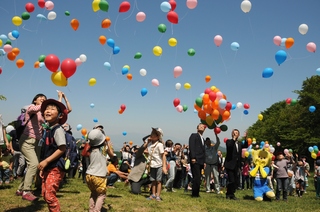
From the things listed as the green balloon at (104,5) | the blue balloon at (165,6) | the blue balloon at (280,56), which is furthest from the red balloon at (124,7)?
the blue balloon at (280,56)

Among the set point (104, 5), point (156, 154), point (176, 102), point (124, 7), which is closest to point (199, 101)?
point (176, 102)

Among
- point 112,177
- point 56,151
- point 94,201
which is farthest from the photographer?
point 112,177

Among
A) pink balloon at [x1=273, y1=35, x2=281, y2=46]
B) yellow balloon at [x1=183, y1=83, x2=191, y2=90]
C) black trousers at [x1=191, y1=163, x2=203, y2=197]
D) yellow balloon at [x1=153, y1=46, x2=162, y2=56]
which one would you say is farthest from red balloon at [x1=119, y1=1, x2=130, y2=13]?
black trousers at [x1=191, y1=163, x2=203, y2=197]

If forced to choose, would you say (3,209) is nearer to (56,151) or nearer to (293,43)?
(56,151)

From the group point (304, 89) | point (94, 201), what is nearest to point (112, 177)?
point (94, 201)

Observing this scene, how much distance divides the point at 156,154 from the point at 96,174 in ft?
7.83

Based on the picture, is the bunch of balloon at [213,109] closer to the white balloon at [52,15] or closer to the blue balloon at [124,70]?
the blue balloon at [124,70]

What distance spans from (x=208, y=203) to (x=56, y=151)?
12.5ft

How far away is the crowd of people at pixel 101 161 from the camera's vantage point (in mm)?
3492

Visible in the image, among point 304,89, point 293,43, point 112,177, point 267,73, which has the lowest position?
point 112,177

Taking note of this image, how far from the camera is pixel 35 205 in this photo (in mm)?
4594

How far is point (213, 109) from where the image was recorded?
870cm

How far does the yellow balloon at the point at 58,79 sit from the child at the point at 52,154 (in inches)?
87.5

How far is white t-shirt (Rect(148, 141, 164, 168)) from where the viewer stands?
6227 millimetres
